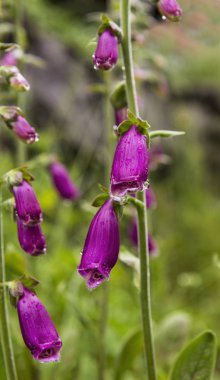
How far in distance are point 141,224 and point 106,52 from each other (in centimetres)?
38

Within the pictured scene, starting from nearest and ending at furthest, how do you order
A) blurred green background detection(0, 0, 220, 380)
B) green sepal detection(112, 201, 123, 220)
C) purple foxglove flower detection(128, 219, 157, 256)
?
1. green sepal detection(112, 201, 123, 220)
2. purple foxglove flower detection(128, 219, 157, 256)
3. blurred green background detection(0, 0, 220, 380)

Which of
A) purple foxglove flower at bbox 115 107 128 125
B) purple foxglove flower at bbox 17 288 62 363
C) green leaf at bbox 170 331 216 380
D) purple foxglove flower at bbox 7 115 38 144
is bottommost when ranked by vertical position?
green leaf at bbox 170 331 216 380

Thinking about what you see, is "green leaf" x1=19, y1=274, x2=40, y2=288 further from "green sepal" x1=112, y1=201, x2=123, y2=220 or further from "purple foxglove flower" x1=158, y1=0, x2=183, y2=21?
"purple foxglove flower" x1=158, y1=0, x2=183, y2=21

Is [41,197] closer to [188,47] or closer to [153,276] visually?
[153,276]

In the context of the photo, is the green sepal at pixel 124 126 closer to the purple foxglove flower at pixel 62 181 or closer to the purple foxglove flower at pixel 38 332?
the purple foxglove flower at pixel 38 332

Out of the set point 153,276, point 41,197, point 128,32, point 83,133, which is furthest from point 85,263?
point 83,133

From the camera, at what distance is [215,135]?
8234 mm

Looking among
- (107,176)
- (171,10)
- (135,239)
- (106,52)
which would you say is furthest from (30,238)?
(107,176)

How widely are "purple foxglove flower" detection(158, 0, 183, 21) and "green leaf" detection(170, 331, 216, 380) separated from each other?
2.48ft

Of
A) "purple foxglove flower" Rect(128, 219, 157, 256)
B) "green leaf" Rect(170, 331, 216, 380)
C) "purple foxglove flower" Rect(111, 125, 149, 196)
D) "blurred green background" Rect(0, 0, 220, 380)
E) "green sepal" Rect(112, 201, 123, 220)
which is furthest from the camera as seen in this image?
"blurred green background" Rect(0, 0, 220, 380)

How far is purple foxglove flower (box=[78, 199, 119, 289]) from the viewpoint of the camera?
1.39m

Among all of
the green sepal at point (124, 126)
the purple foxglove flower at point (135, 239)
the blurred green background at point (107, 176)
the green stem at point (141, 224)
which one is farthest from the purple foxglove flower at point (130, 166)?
the purple foxglove flower at point (135, 239)

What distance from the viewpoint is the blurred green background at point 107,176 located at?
253 cm

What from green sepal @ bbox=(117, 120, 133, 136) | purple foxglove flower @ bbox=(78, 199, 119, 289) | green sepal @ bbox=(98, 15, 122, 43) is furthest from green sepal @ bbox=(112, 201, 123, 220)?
green sepal @ bbox=(98, 15, 122, 43)
